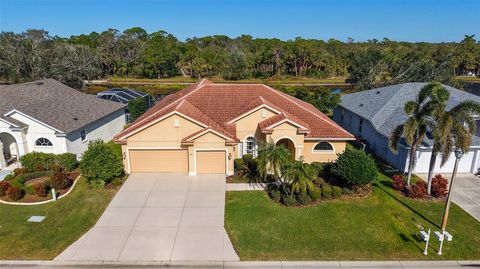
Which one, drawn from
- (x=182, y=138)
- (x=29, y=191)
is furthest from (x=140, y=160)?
(x=29, y=191)

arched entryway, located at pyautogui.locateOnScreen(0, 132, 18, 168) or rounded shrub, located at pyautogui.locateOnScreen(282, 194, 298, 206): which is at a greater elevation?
arched entryway, located at pyautogui.locateOnScreen(0, 132, 18, 168)

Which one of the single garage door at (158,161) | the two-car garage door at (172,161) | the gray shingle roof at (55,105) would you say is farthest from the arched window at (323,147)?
the gray shingle roof at (55,105)

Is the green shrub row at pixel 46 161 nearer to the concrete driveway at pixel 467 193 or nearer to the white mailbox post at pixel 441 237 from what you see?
the white mailbox post at pixel 441 237

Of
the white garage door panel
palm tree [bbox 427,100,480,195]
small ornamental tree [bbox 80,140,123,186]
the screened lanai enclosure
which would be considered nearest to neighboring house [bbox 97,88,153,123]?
the screened lanai enclosure

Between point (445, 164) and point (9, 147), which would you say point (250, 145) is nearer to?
point (445, 164)

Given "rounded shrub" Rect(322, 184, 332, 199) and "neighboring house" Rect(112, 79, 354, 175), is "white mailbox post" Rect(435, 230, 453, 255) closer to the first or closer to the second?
"rounded shrub" Rect(322, 184, 332, 199)

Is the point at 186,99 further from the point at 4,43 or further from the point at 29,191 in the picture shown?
the point at 4,43
